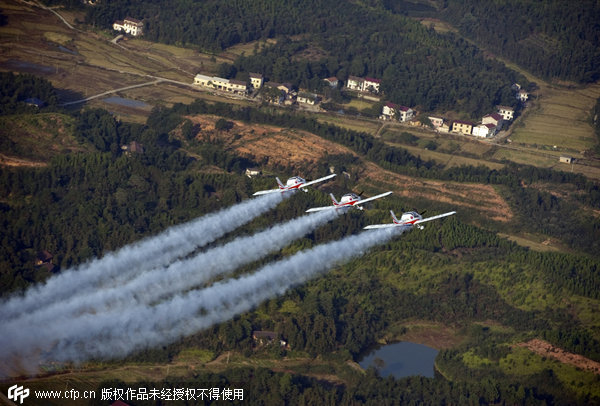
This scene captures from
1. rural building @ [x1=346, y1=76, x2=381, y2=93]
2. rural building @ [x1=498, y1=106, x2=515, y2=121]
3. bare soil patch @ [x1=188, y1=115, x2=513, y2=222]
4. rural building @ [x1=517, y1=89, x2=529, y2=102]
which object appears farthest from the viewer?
rural building @ [x1=517, y1=89, x2=529, y2=102]

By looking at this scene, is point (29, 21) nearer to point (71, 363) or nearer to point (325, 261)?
point (325, 261)

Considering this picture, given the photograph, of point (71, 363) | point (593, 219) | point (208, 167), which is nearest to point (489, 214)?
point (593, 219)

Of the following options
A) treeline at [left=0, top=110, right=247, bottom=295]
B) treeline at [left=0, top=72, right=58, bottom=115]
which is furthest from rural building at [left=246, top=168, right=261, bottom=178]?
treeline at [left=0, top=72, right=58, bottom=115]

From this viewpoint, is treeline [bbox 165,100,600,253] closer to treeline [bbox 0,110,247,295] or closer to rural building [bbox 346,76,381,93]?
treeline [bbox 0,110,247,295]

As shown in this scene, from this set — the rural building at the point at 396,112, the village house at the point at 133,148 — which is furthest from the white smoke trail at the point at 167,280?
the rural building at the point at 396,112

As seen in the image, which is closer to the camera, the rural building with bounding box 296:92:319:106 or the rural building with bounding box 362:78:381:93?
the rural building with bounding box 296:92:319:106
